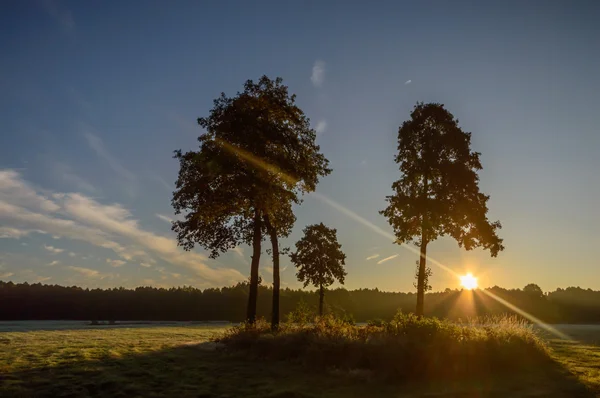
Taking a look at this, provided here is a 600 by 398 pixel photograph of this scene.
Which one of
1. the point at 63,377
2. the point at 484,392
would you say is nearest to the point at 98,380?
the point at 63,377

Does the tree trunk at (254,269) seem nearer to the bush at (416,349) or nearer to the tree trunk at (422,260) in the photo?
the bush at (416,349)

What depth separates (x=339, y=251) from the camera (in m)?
51.8

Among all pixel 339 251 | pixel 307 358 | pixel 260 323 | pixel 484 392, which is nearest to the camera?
pixel 484 392

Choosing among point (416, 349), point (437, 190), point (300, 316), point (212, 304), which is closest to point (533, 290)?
point (212, 304)

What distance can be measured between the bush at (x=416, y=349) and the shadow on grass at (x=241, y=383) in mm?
681

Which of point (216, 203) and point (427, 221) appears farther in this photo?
point (427, 221)

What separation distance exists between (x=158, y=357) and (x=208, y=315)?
83.4 metres

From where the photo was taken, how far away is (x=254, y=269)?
26.4 meters

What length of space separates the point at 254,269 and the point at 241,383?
45.1ft

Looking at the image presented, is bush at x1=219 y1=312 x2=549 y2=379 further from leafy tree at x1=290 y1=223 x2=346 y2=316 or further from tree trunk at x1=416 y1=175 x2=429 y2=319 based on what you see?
leafy tree at x1=290 y1=223 x2=346 y2=316

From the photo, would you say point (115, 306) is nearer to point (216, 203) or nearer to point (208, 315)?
point (208, 315)

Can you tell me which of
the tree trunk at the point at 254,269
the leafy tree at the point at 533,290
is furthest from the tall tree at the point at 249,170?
the leafy tree at the point at 533,290

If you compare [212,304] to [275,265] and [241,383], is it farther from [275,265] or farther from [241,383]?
[241,383]

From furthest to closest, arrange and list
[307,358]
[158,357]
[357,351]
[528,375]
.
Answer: [158,357] → [307,358] → [357,351] → [528,375]
